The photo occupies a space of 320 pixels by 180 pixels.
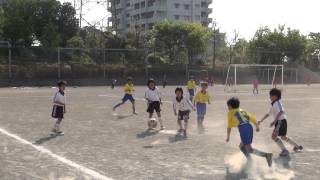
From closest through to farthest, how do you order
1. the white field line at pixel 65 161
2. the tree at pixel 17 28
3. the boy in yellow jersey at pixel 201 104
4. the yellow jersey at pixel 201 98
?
the white field line at pixel 65 161
the boy in yellow jersey at pixel 201 104
the yellow jersey at pixel 201 98
the tree at pixel 17 28

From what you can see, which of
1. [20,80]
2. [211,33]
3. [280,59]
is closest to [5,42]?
[20,80]

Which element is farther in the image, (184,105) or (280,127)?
(184,105)

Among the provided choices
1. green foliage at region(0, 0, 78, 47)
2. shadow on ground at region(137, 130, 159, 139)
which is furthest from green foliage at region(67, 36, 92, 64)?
shadow on ground at region(137, 130, 159, 139)

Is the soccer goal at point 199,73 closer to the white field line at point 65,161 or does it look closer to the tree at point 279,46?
the tree at point 279,46

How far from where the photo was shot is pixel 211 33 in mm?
79875

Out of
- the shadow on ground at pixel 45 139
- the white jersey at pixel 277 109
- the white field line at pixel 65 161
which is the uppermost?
the white jersey at pixel 277 109

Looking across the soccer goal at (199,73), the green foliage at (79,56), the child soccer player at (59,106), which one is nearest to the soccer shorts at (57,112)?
the child soccer player at (59,106)

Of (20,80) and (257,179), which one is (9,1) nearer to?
(20,80)

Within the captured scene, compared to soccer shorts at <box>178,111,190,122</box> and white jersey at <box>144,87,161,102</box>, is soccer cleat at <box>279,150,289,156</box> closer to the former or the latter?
soccer shorts at <box>178,111,190,122</box>

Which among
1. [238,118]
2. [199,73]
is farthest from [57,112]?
[199,73]

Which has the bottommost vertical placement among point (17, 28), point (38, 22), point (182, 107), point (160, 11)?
point (182, 107)

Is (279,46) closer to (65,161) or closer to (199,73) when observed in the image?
(199,73)

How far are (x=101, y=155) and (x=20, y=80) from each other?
48746mm

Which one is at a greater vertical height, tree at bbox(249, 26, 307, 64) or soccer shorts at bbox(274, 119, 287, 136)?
tree at bbox(249, 26, 307, 64)
